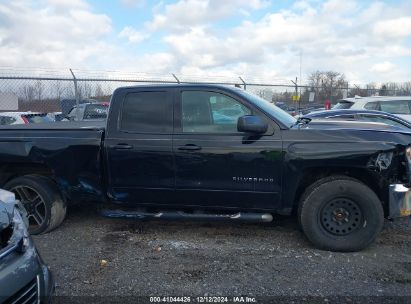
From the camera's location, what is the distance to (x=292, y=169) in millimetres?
4398

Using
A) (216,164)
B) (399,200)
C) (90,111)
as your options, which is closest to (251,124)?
(216,164)

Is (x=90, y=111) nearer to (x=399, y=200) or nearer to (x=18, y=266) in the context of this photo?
(x=399, y=200)

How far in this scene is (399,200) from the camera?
423 cm

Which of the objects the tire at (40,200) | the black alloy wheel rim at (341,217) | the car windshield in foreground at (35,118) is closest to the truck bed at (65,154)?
the tire at (40,200)

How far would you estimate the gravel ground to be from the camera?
364 centimetres

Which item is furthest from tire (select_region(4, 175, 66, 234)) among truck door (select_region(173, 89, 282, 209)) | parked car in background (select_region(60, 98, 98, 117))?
parked car in background (select_region(60, 98, 98, 117))

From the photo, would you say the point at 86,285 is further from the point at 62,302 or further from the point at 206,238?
the point at 206,238

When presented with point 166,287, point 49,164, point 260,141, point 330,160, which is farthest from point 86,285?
point 330,160

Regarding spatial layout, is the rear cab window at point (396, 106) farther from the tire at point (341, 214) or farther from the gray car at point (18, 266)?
the gray car at point (18, 266)

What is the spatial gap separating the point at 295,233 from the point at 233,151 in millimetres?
1381

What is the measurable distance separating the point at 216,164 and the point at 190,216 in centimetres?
68

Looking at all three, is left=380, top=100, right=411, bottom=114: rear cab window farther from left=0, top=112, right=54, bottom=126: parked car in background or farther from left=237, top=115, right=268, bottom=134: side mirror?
left=0, top=112, right=54, bottom=126: parked car in background

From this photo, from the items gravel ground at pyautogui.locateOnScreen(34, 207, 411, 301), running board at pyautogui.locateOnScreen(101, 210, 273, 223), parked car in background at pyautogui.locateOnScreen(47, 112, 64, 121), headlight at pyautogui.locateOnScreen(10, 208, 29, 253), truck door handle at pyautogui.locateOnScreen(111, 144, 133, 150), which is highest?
truck door handle at pyautogui.locateOnScreen(111, 144, 133, 150)

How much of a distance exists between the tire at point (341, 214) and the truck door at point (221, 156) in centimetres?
41
